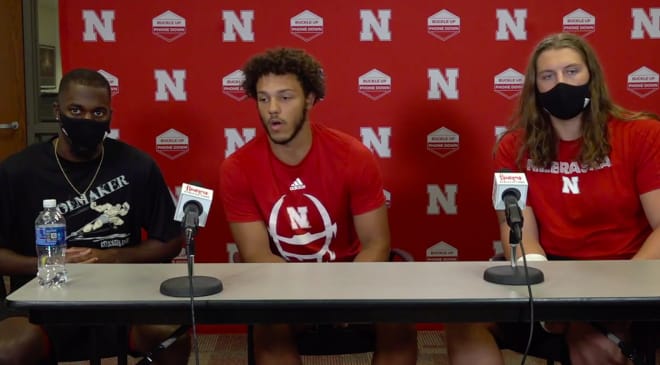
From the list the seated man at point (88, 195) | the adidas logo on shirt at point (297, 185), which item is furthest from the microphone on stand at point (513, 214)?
the seated man at point (88, 195)

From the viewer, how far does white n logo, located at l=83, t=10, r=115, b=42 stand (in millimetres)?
3225

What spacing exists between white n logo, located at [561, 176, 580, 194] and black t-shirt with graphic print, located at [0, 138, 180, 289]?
1.38 meters

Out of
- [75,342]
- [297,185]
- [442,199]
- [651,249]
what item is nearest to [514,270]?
[651,249]

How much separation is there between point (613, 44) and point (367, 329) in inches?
79.0

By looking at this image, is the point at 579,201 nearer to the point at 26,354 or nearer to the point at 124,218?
the point at 124,218

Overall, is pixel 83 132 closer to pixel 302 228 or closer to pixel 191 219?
pixel 302 228

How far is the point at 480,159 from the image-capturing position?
10.9 ft

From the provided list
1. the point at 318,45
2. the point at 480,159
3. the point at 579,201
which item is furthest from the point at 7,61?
the point at 579,201

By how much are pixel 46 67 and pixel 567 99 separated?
3562mm

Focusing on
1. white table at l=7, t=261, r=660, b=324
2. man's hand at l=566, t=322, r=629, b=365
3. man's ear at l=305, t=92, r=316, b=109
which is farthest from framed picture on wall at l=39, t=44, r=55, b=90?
man's hand at l=566, t=322, r=629, b=365

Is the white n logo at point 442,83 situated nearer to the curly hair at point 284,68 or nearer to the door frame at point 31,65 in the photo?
the curly hair at point 284,68

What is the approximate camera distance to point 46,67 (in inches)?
181

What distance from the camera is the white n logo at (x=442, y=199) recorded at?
334 cm

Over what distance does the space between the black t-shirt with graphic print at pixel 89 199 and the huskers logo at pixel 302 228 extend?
41cm
